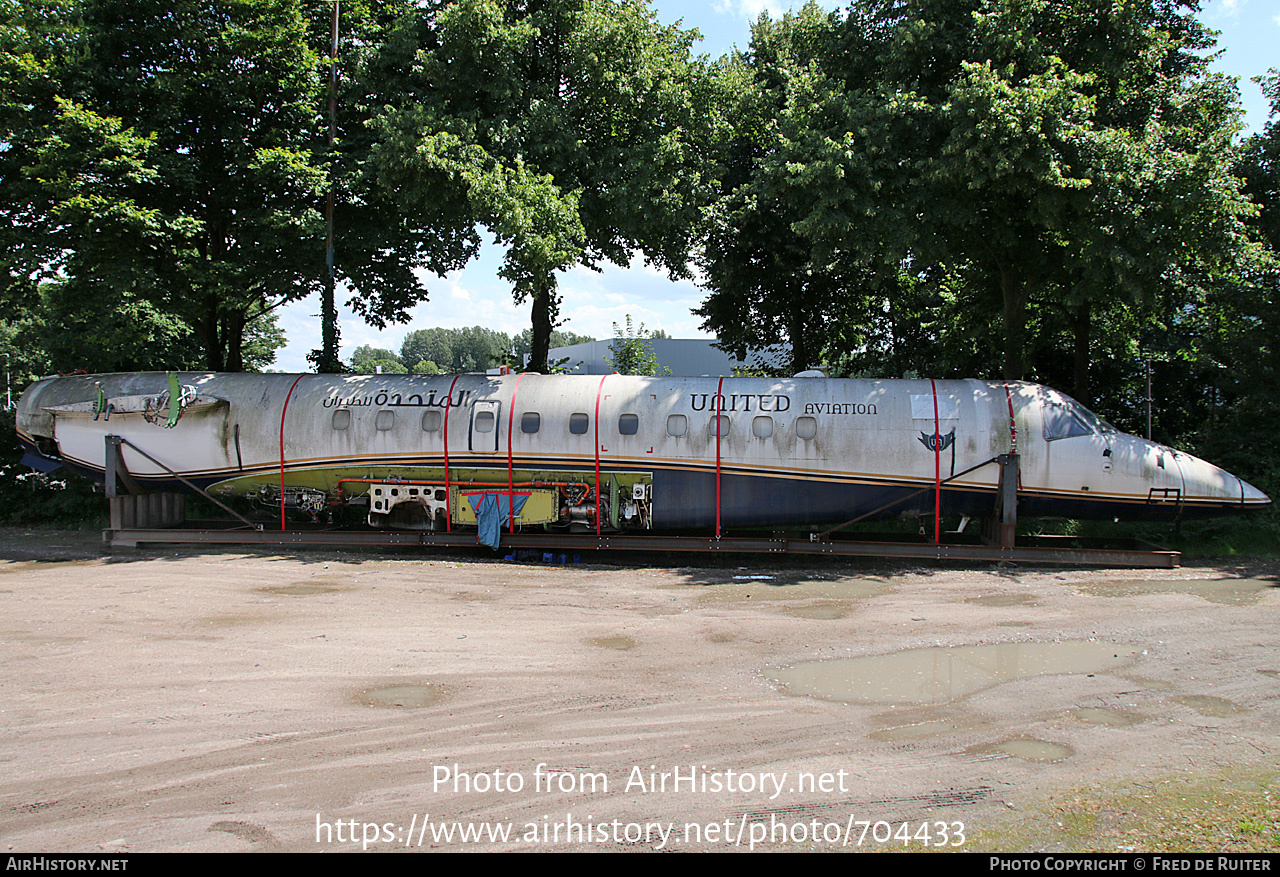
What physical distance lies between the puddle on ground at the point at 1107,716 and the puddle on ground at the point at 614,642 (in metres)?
5.48

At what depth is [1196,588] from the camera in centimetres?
1377

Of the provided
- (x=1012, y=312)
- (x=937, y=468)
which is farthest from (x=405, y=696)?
(x=1012, y=312)

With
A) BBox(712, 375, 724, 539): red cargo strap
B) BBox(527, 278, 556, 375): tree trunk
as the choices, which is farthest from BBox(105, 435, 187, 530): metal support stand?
BBox(712, 375, 724, 539): red cargo strap

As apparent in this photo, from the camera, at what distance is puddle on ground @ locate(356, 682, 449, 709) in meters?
8.59

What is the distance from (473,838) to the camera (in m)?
5.79

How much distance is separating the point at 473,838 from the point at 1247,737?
7.67 metres

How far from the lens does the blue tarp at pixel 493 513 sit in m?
17.1

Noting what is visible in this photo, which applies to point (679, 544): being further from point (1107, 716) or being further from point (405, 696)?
point (1107, 716)

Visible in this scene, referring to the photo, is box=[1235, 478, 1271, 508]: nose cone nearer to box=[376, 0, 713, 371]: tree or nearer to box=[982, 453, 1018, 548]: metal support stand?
box=[982, 453, 1018, 548]: metal support stand

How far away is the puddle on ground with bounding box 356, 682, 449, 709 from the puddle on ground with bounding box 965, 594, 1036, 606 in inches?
355

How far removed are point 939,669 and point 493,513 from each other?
33.8 ft

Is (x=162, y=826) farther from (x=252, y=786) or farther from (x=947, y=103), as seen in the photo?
(x=947, y=103)

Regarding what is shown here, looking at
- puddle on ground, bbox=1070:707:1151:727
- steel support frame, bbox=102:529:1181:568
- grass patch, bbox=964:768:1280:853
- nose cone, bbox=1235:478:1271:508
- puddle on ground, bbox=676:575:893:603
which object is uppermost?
nose cone, bbox=1235:478:1271:508
